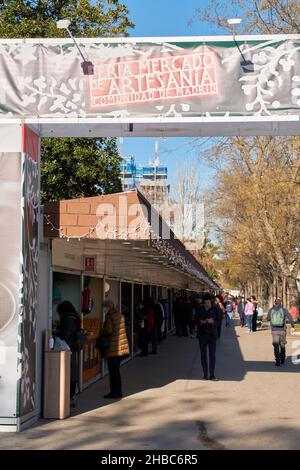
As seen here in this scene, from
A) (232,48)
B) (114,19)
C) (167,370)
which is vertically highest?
(114,19)

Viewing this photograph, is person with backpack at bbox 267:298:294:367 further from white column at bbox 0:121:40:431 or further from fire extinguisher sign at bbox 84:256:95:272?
white column at bbox 0:121:40:431

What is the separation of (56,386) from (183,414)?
1.88 m

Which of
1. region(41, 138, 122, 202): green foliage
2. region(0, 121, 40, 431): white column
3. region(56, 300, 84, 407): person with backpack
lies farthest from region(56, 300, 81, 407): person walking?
region(41, 138, 122, 202): green foliage

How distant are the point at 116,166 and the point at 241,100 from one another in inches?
555

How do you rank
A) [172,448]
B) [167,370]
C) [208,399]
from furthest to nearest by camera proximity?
[167,370] → [208,399] → [172,448]

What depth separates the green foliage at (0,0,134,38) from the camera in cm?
2266

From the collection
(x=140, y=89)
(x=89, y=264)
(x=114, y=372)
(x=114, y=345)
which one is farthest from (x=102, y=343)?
(x=140, y=89)

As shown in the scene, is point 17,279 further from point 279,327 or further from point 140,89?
point 279,327

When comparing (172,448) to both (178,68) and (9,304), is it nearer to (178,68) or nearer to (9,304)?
(9,304)

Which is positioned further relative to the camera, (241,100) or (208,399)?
(208,399)

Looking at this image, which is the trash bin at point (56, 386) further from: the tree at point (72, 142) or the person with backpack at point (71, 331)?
the tree at point (72, 142)
